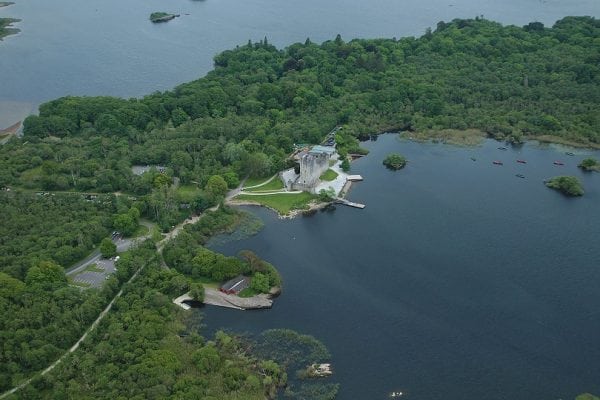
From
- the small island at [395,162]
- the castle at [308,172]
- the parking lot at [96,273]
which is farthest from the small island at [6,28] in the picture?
the small island at [395,162]

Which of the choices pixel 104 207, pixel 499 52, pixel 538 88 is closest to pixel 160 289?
pixel 104 207

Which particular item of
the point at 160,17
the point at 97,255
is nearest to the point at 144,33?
the point at 160,17

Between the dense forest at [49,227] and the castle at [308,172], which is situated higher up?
the castle at [308,172]

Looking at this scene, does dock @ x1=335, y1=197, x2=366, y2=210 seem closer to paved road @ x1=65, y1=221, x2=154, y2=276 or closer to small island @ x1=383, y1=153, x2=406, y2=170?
small island @ x1=383, y1=153, x2=406, y2=170

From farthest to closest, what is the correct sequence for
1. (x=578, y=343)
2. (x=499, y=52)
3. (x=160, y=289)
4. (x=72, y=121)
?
(x=499, y=52) < (x=72, y=121) < (x=160, y=289) < (x=578, y=343)

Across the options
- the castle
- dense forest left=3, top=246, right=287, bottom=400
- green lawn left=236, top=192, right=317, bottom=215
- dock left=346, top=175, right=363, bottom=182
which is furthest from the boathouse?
dock left=346, top=175, right=363, bottom=182

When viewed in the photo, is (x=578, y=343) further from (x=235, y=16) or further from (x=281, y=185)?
(x=235, y=16)

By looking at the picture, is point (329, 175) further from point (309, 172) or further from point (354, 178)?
point (309, 172)

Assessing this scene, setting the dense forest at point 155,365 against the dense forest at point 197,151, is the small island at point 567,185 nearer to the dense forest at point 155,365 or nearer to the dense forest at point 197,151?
the dense forest at point 197,151
